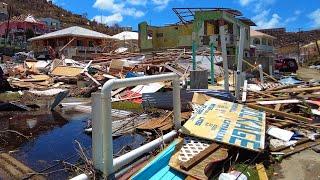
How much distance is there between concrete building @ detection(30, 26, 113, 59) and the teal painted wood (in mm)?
44224

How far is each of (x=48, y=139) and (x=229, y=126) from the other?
3576 mm

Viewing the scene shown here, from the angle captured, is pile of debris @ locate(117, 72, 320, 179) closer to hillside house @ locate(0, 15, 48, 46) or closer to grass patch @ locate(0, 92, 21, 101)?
grass patch @ locate(0, 92, 21, 101)

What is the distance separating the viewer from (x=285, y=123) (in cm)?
857

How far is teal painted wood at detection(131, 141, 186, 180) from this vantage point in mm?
4699

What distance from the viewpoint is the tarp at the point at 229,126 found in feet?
20.0

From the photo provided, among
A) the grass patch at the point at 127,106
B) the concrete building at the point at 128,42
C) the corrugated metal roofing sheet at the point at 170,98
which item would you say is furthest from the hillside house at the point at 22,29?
the corrugated metal roofing sheet at the point at 170,98

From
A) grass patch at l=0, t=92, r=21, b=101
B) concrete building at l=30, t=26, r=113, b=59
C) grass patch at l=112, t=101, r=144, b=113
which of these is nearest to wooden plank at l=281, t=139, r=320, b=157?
grass patch at l=112, t=101, r=144, b=113

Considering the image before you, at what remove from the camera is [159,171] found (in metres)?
4.94

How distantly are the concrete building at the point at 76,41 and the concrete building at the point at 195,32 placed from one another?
591 cm

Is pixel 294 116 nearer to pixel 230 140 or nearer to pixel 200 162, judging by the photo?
pixel 230 140

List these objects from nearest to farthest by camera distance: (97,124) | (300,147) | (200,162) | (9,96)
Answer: (97,124) → (200,162) → (300,147) → (9,96)

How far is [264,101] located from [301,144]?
3.45 metres

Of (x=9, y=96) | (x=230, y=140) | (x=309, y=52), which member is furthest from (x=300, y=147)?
(x=309, y=52)

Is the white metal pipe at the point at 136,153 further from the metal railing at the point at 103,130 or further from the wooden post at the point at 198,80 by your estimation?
the wooden post at the point at 198,80
